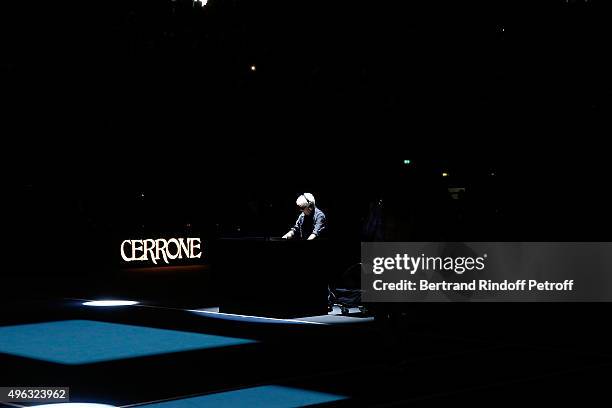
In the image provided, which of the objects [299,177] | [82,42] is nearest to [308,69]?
[299,177]

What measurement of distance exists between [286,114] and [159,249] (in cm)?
622

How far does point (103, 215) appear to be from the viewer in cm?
3045

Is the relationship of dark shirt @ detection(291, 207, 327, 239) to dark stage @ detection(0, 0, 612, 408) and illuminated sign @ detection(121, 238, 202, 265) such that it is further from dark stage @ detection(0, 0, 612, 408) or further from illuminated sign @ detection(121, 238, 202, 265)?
illuminated sign @ detection(121, 238, 202, 265)

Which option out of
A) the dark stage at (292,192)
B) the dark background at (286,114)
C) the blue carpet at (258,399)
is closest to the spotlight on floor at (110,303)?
the dark stage at (292,192)

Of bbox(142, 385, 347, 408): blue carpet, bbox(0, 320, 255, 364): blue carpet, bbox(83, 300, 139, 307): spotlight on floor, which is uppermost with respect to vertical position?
bbox(142, 385, 347, 408): blue carpet

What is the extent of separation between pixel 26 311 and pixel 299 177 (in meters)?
16.4

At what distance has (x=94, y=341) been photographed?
12641 millimetres

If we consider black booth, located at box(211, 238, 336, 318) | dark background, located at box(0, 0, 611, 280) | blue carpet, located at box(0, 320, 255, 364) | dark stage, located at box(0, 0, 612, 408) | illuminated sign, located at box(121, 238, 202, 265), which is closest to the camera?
dark stage, located at box(0, 0, 612, 408)

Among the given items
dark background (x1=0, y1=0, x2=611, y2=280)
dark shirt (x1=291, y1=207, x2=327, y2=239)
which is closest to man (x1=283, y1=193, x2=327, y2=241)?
dark shirt (x1=291, y1=207, x2=327, y2=239)

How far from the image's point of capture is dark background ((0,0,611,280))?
25.8 meters

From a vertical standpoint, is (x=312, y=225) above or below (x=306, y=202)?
below

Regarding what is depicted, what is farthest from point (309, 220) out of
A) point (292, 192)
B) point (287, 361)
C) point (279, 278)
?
point (292, 192)

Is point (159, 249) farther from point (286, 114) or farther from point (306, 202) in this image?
point (306, 202)

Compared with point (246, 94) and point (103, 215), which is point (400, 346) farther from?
A: point (246, 94)
